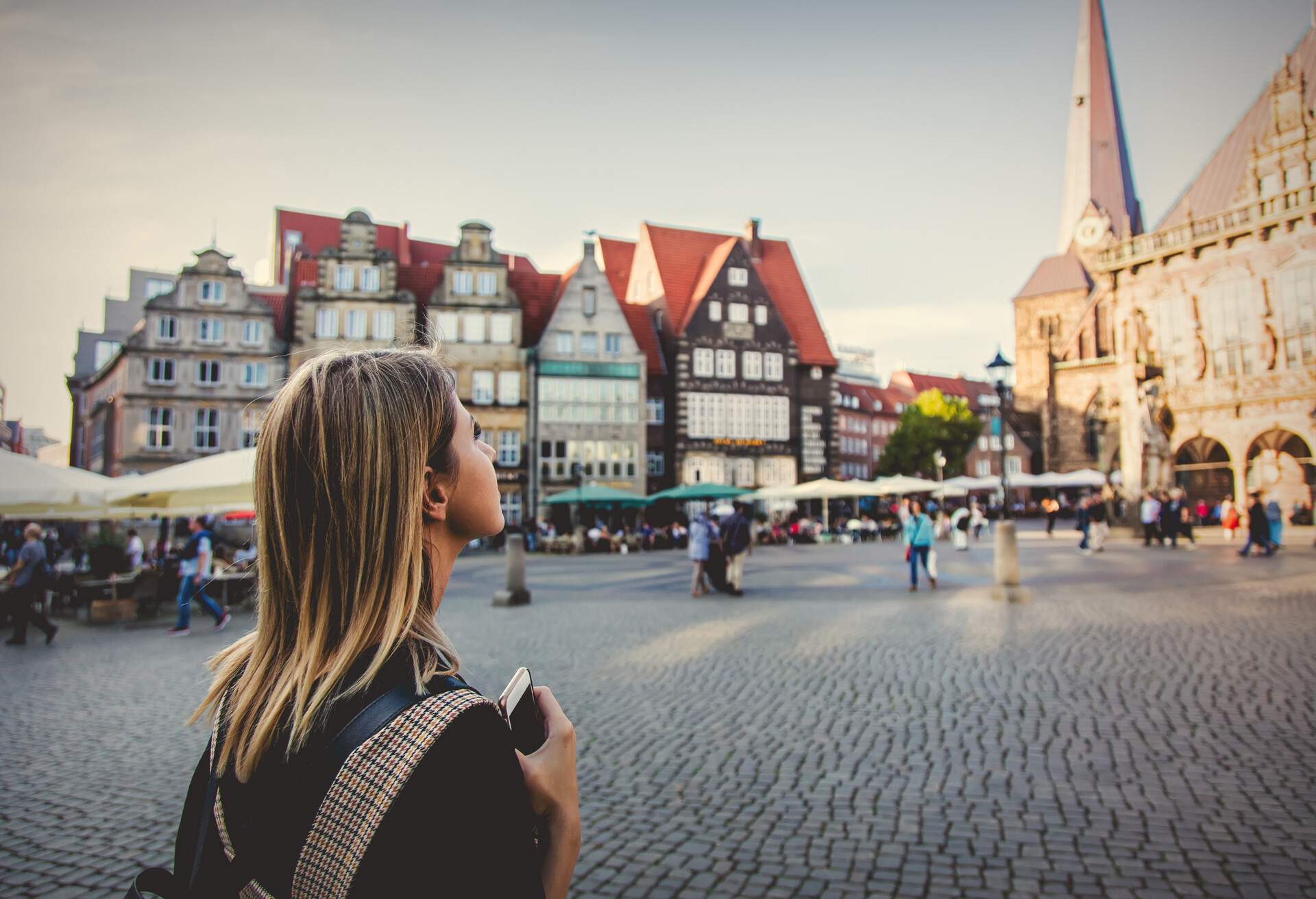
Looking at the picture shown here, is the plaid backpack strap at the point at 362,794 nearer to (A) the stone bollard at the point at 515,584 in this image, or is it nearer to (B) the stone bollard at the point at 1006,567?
(B) the stone bollard at the point at 1006,567

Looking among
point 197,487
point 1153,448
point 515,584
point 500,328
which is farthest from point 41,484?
point 1153,448

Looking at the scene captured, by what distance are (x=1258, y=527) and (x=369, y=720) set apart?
24.6m

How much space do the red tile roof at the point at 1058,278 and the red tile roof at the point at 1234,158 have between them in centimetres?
3043

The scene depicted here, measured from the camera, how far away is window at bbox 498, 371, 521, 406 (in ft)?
129

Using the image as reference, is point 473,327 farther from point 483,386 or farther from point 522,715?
point 522,715

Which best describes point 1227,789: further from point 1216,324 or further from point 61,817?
point 1216,324

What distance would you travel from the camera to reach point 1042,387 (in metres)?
65.3

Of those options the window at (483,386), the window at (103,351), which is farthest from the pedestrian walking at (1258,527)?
the window at (103,351)

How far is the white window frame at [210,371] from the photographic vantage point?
35938mm

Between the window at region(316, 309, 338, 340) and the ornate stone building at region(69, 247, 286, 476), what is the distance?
202 centimetres

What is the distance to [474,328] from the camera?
39219 millimetres

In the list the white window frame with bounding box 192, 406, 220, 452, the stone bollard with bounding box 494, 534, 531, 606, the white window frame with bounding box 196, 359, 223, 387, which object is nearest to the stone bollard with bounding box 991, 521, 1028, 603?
the stone bollard with bounding box 494, 534, 531, 606

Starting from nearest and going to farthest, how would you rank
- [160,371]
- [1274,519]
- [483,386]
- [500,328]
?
[1274,519] → [160,371] → [483,386] → [500,328]

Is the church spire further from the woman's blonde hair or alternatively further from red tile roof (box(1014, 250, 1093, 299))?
the woman's blonde hair
